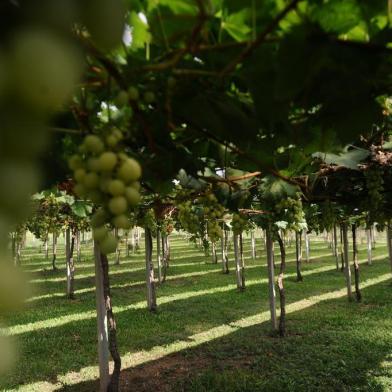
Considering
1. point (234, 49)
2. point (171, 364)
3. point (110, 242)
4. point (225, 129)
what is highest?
point (234, 49)

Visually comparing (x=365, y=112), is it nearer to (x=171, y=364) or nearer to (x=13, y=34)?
(x=13, y=34)

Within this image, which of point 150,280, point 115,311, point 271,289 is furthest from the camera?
point 115,311

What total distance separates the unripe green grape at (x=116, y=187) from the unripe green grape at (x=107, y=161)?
0.03 m

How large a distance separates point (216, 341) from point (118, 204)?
830cm

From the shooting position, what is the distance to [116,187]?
2.41ft

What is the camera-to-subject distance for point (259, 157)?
1946 mm

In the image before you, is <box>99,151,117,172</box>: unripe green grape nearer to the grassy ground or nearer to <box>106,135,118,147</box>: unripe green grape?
<box>106,135,118,147</box>: unripe green grape

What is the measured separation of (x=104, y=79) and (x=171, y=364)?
23.0 feet

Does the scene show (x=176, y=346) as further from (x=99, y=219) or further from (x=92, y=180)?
(x=92, y=180)

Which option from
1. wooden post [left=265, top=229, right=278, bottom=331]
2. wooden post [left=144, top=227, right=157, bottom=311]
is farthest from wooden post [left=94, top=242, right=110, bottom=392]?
wooden post [left=144, top=227, right=157, bottom=311]

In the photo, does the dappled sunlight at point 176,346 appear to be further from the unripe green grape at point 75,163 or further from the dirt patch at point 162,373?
the unripe green grape at point 75,163

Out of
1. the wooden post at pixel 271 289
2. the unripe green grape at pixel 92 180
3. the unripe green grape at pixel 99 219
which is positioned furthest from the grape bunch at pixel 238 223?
the wooden post at pixel 271 289

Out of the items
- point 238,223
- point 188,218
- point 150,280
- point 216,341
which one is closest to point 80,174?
point 188,218

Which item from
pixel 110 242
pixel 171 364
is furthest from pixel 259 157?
pixel 171 364
